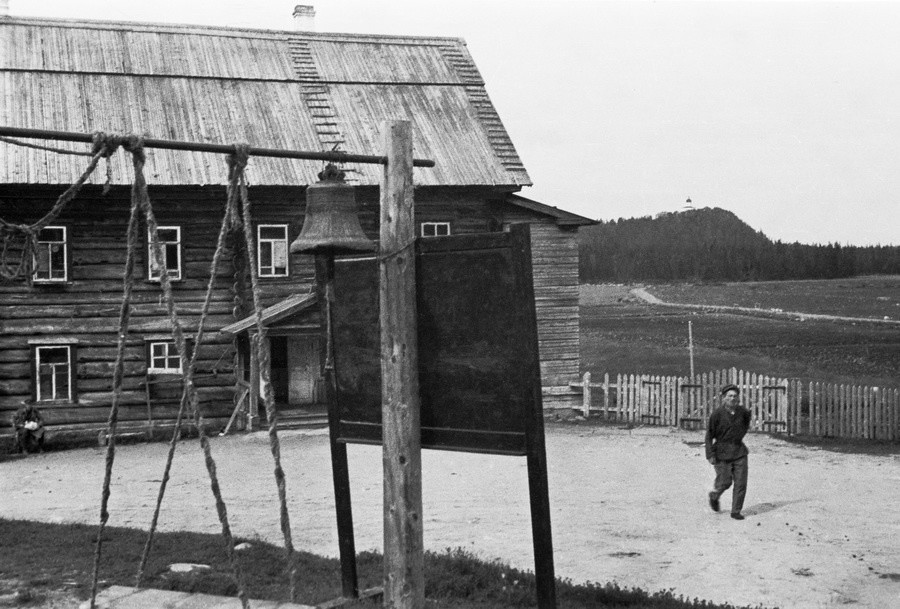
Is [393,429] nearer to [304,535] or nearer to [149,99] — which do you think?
[304,535]

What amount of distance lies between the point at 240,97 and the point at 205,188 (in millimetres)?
3361

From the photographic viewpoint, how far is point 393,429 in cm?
710

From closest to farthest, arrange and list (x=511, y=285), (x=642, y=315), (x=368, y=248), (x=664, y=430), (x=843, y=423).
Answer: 1. (x=511, y=285)
2. (x=368, y=248)
3. (x=843, y=423)
4. (x=664, y=430)
5. (x=642, y=315)

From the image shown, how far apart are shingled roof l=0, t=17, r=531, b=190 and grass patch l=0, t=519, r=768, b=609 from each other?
12.7 m

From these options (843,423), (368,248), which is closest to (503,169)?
(843,423)

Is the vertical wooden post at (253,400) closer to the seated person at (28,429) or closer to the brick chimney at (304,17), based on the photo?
the seated person at (28,429)

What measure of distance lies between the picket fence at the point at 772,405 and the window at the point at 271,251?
7.44m

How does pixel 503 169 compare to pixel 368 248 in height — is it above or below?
above

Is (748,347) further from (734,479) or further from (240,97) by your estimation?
(734,479)

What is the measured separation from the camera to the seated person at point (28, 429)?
20.5 metres

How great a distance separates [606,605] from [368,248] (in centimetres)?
325

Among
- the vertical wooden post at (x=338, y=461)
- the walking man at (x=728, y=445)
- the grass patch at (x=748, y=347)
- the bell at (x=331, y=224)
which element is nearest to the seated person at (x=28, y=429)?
the walking man at (x=728, y=445)

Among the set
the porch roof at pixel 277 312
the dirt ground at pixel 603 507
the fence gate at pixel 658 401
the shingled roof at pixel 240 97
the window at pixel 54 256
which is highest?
the shingled roof at pixel 240 97

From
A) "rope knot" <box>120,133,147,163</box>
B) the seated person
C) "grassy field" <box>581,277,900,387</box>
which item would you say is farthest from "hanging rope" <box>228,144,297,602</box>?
"grassy field" <box>581,277,900,387</box>
